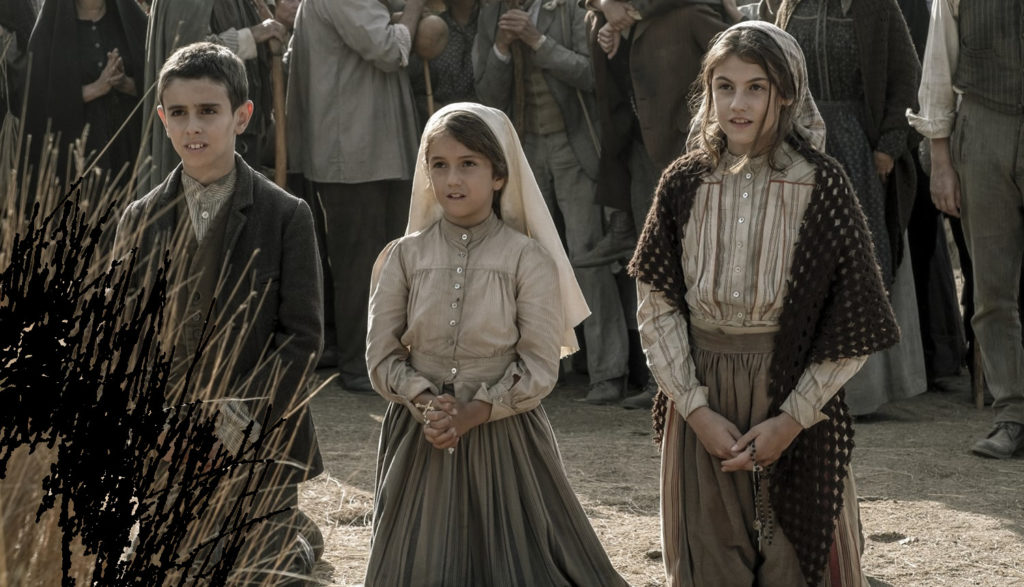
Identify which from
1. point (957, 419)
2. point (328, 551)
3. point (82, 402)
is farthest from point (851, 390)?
point (82, 402)

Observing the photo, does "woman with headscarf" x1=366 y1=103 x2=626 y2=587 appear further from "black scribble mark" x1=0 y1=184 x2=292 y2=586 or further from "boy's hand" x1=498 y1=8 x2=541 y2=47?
"boy's hand" x1=498 y1=8 x2=541 y2=47

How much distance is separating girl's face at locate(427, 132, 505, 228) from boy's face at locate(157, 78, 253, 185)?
69cm

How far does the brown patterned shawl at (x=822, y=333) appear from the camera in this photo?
392 centimetres

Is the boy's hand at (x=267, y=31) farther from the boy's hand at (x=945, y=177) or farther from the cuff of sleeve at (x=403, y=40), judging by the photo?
the boy's hand at (x=945, y=177)

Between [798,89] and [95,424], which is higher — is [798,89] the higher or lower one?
the higher one

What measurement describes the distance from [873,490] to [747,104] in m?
2.51

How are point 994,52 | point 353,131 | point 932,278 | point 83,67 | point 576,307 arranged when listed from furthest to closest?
point 932,278 → point 353,131 → point 83,67 → point 994,52 → point 576,307

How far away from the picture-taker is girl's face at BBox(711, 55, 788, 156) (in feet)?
13.2

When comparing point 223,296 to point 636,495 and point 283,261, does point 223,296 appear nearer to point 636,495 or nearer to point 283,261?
point 283,261

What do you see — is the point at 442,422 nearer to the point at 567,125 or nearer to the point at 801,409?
the point at 801,409

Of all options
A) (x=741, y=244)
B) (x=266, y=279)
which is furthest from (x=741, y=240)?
(x=266, y=279)

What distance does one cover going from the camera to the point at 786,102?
406 centimetres

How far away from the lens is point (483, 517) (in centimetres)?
427

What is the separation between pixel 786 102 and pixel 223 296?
1.79m
